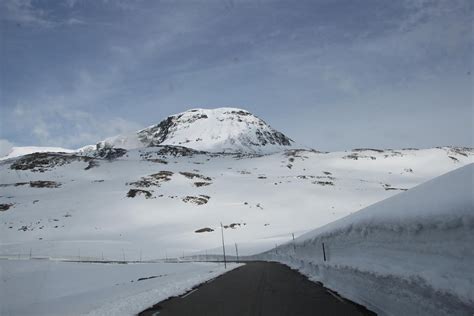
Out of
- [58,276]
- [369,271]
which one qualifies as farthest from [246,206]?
[369,271]

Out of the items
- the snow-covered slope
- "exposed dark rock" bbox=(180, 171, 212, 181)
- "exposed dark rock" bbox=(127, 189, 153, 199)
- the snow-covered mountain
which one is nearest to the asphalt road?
the snow-covered slope

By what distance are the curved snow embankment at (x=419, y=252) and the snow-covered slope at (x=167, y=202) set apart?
183 ft

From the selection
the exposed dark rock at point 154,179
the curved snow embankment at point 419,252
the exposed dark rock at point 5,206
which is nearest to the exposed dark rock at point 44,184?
the exposed dark rock at point 5,206

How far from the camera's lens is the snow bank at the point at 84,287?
15289mm

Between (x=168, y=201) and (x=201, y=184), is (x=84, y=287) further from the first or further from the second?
(x=201, y=184)

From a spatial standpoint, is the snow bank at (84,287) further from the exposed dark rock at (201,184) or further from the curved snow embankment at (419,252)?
the exposed dark rock at (201,184)

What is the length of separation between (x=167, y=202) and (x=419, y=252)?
95.5m

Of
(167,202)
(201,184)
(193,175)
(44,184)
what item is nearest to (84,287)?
(167,202)

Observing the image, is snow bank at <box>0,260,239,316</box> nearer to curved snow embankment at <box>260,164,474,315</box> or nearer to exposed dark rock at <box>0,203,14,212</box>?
curved snow embankment at <box>260,164,474,315</box>

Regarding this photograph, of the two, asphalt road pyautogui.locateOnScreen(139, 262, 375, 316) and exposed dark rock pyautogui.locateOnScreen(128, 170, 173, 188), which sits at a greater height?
exposed dark rock pyautogui.locateOnScreen(128, 170, 173, 188)

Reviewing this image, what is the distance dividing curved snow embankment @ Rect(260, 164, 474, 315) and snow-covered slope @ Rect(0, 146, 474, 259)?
183 ft

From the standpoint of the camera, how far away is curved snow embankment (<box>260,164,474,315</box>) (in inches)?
245

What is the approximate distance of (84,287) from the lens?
26844 millimetres

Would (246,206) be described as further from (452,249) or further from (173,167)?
(452,249)
